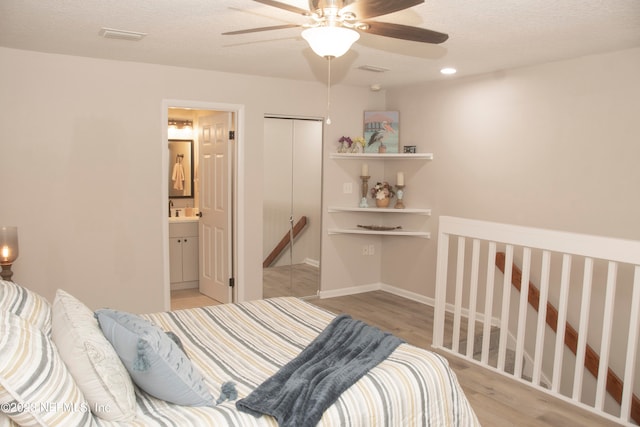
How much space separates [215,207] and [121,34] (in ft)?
7.34

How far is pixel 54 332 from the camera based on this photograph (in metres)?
1.81

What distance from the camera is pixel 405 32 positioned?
2203 mm

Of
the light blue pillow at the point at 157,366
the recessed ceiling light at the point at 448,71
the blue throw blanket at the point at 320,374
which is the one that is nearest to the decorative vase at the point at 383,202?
the recessed ceiling light at the point at 448,71

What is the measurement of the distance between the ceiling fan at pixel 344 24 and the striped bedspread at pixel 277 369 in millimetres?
1432

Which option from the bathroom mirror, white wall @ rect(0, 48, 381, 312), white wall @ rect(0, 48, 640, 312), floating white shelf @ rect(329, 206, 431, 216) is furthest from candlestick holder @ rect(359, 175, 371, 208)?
the bathroom mirror

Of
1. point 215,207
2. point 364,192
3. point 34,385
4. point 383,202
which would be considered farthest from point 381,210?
point 34,385

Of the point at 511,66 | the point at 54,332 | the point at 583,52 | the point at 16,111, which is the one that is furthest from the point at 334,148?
the point at 54,332

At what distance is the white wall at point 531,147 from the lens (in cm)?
361

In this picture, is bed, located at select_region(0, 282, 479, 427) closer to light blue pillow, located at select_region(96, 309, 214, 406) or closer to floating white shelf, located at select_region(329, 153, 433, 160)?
light blue pillow, located at select_region(96, 309, 214, 406)

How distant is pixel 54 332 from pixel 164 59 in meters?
2.85

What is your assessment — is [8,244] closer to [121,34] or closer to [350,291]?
[121,34]

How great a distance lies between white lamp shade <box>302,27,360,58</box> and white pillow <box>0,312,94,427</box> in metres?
1.61

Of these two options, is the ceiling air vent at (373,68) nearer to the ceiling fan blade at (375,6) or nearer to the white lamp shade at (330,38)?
the white lamp shade at (330,38)

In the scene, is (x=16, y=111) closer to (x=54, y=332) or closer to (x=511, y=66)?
(x=54, y=332)
